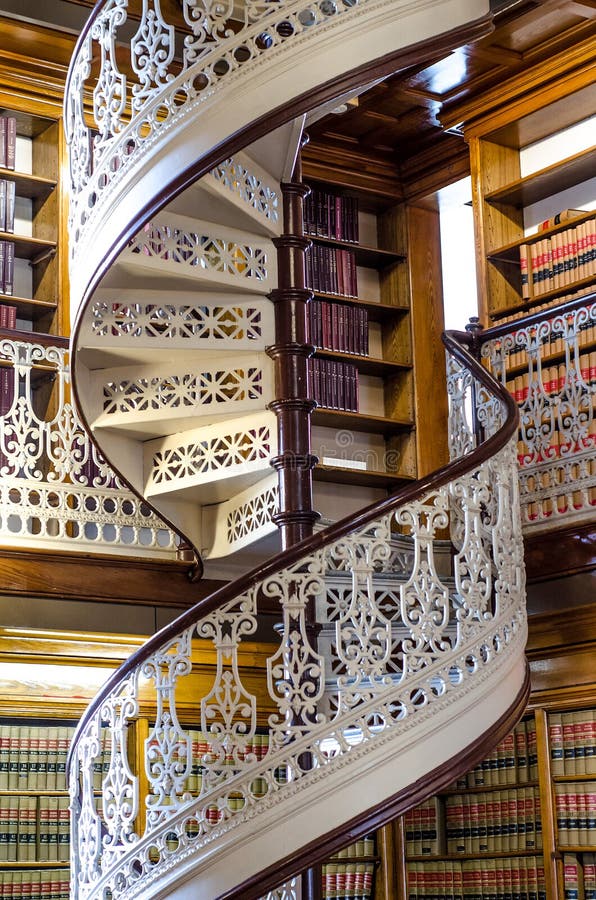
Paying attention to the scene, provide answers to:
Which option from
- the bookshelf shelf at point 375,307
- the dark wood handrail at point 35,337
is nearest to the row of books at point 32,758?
the dark wood handrail at point 35,337

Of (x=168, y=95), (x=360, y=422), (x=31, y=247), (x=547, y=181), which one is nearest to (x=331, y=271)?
(x=360, y=422)

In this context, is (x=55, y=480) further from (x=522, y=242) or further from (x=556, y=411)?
(x=522, y=242)

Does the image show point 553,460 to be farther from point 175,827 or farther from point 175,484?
point 175,827

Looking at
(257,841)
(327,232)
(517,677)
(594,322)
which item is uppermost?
(327,232)

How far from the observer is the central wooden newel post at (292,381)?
5.23m

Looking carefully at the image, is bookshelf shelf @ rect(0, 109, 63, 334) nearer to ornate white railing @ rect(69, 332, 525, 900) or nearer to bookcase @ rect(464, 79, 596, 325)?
bookcase @ rect(464, 79, 596, 325)

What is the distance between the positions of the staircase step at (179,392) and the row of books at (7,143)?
4.85ft

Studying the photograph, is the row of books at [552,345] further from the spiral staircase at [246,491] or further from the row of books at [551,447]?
the spiral staircase at [246,491]

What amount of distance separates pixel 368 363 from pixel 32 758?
2645 millimetres

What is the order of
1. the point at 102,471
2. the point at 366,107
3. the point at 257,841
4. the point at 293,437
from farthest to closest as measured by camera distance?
the point at 366,107 → the point at 102,471 → the point at 293,437 → the point at 257,841

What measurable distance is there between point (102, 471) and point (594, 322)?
7.34 feet

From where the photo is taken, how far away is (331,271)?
7340mm

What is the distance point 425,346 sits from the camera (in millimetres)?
7527

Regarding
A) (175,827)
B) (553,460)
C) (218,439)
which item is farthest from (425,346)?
(175,827)
